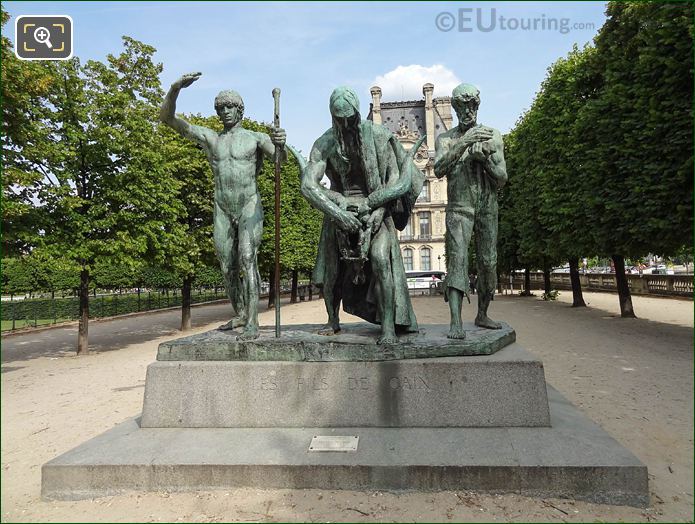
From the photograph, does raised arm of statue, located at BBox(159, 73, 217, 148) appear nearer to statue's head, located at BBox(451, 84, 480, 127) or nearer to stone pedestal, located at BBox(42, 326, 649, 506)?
stone pedestal, located at BBox(42, 326, 649, 506)

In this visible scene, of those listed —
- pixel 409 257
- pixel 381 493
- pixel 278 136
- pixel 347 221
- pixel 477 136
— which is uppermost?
pixel 409 257

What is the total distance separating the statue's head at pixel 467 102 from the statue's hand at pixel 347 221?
1780mm

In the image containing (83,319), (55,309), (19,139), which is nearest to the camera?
(19,139)

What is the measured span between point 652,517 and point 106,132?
14.5 meters

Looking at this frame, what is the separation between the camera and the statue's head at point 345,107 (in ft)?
15.1

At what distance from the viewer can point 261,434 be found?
4.30 meters

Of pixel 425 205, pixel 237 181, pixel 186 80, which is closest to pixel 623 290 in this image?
pixel 237 181

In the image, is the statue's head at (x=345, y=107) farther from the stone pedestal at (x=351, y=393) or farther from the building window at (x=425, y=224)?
the building window at (x=425, y=224)

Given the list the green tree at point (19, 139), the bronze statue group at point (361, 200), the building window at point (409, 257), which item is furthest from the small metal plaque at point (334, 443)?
the building window at point (409, 257)

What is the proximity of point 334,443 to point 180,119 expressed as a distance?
3866 millimetres

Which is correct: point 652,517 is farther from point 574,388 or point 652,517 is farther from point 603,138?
point 603,138

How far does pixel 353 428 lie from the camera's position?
4.36 m

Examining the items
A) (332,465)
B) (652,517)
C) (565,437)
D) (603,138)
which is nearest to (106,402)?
(332,465)

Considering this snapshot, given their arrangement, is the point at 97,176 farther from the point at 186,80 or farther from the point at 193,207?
the point at 186,80
